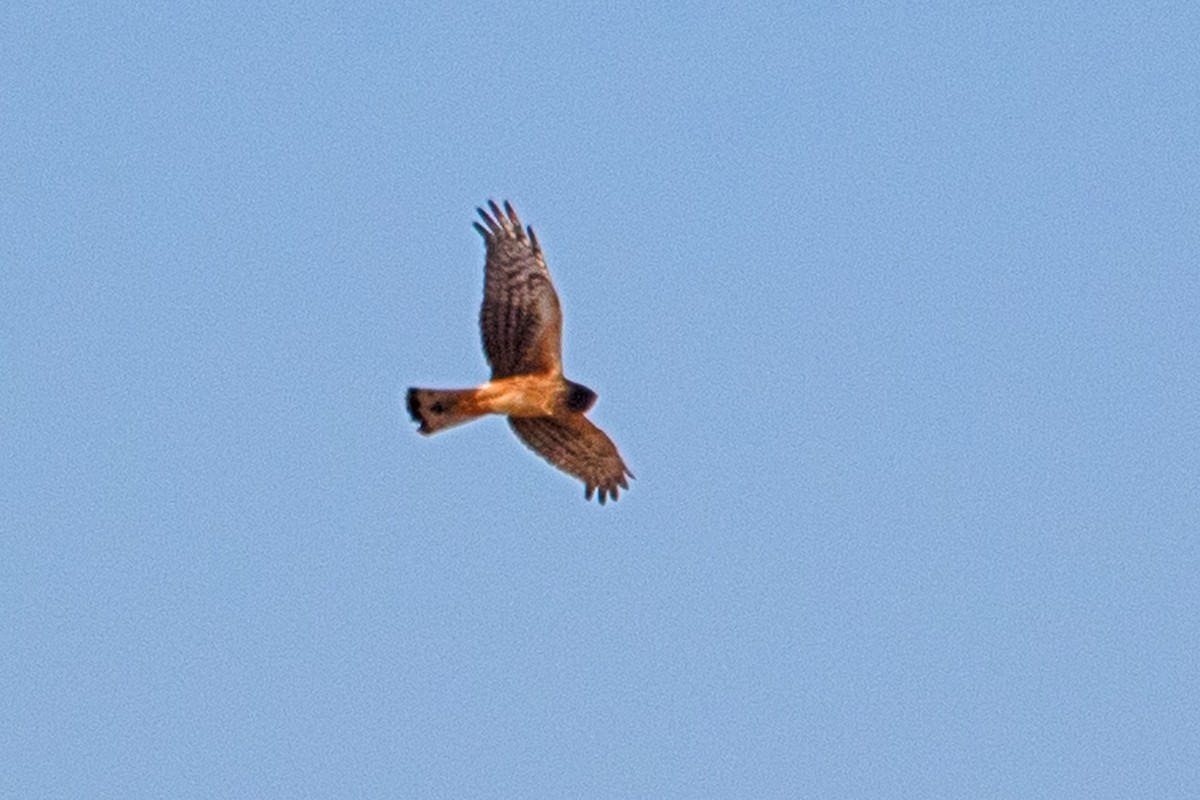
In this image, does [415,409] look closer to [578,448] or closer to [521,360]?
[521,360]

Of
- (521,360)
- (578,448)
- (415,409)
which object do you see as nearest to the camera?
(415,409)

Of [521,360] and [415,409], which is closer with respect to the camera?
[415,409]

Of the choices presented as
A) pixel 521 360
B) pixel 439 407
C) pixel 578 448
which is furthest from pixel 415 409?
pixel 578 448

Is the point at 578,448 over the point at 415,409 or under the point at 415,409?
over

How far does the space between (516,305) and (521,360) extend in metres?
0.62

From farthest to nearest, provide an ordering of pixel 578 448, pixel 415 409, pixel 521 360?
1. pixel 578 448
2. pixel 521 360
3. pixel 415 409

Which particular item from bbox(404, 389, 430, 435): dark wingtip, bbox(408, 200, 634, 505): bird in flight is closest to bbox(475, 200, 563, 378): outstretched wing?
bbox(408, 200, 634, 505): bird in flight

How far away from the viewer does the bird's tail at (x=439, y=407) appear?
2281cm

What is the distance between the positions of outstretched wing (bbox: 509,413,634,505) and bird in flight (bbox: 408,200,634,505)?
0.03 feet

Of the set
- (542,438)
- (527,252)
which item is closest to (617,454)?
(542,438)

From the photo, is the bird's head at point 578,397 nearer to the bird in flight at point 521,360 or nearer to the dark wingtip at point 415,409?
the bird in flight at point 521,360

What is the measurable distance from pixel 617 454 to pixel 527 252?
246 centimetres

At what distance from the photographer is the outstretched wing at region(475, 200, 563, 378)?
23.8 m

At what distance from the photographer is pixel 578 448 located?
986 inches
